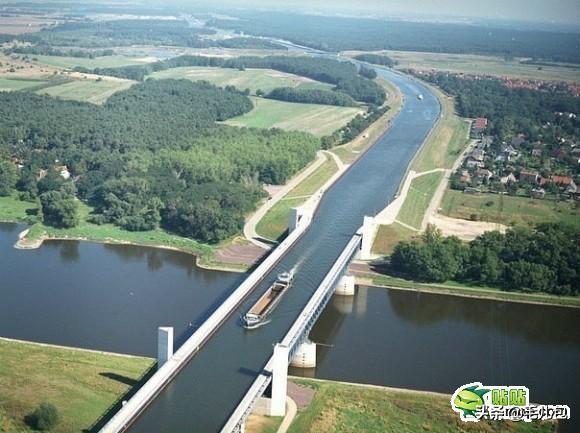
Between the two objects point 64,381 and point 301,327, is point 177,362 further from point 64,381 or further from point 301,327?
point 301,327

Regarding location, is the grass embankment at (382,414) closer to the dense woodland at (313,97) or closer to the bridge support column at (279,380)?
the bridge support column at (279,380)

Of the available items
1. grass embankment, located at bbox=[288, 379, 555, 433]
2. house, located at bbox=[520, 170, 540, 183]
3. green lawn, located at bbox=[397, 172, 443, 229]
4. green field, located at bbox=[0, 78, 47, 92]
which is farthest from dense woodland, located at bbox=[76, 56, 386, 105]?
grass embankment, located at bbox=[288, 379, 555, 433]

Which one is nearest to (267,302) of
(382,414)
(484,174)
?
(382,414)

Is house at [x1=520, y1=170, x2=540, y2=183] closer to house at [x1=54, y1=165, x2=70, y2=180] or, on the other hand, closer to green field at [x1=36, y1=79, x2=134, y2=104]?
house at [x1=54, y1=165, x2=70, y2=180]

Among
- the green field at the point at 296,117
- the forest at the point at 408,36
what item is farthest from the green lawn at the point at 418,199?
the forest at the point at 408,36

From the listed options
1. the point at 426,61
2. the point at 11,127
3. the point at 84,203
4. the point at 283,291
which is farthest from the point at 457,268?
the point at 426,61
